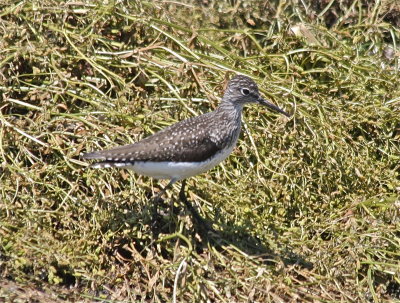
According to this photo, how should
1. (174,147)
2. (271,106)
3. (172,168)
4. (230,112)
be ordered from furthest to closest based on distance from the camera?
(271,106)
(230,112)
(174,147)
(172,168)

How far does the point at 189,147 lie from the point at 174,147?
0.12m

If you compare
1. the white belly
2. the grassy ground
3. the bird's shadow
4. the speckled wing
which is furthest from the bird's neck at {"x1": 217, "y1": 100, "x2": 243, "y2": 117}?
the bird's shadow

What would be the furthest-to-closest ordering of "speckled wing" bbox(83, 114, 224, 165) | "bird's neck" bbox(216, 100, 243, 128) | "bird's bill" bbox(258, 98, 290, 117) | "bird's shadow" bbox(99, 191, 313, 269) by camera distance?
"bird's bill" bbox(258, 98, 290, 117) < "bird's neck" bbox(216, 100, 243, 128) < "bird's shadow" bbox(99, 191, 313, 269) < "speckled wing" bbox(83, 114, 224, 165)

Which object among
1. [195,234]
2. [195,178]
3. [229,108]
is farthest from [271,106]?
[195,234]

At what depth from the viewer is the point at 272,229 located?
7.68 m

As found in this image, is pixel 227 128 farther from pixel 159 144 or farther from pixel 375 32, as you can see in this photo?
pixel 375 32

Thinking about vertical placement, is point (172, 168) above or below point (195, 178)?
above

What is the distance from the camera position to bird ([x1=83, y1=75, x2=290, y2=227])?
691 centimetres

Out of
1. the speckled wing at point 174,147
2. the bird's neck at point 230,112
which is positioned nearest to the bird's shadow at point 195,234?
the speckled wing at point 174,147

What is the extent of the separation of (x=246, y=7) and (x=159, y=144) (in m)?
3.30

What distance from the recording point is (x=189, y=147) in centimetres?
721

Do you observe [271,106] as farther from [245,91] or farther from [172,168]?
[172,168]

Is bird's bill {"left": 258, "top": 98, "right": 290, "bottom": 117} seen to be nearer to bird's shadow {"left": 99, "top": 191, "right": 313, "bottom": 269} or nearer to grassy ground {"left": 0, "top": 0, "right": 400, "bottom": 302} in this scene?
grassy ground {"left": 0, "top": 0, "right": 400, "bottom": 302}

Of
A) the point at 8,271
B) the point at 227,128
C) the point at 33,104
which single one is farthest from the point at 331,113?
the point at 8,271
